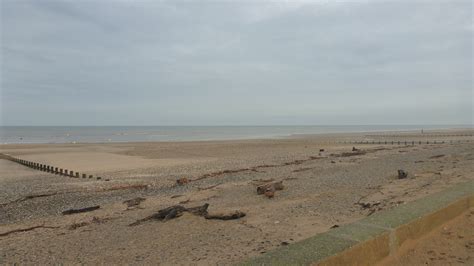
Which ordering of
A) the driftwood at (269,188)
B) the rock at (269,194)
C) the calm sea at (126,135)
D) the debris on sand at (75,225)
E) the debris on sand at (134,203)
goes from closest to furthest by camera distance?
the debris on sand at (75,225) → the rock at (269,194) → the debris on sand at (134,203) → the driftwood at (269,188) → the calm sea at (126,135)

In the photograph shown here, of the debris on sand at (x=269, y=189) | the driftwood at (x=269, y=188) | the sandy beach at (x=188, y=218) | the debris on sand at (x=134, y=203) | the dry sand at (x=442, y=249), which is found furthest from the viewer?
the driftwood at (x=269, y=188)

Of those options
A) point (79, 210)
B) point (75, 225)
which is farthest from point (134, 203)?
point (75, 225)

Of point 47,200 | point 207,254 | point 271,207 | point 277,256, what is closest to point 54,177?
point 47,200

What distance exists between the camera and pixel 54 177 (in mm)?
18875

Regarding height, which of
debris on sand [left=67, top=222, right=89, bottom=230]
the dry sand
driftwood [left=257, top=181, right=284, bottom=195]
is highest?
the dry sand

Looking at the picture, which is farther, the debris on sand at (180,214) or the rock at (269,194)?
the rock at (269,194)

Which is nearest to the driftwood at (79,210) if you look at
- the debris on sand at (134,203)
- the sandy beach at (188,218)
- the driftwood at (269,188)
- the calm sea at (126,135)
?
the sandy beach at (188,218)

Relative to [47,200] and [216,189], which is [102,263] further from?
[47,200]

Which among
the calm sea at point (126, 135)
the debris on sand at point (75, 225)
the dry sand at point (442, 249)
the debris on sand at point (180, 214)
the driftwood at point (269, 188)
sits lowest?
the calm sea at point (126, 135)

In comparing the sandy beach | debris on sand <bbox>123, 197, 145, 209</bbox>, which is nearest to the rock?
the sandy beach

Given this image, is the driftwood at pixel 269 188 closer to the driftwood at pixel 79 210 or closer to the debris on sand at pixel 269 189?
the debris on sand at pixel 269 189

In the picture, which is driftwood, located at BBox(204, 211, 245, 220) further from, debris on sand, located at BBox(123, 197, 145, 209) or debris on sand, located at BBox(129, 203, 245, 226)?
debris on sand, located at BBox(123, 197, 145, 209)

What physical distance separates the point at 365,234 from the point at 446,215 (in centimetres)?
165

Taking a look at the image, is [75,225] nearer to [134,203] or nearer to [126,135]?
[134,203]
